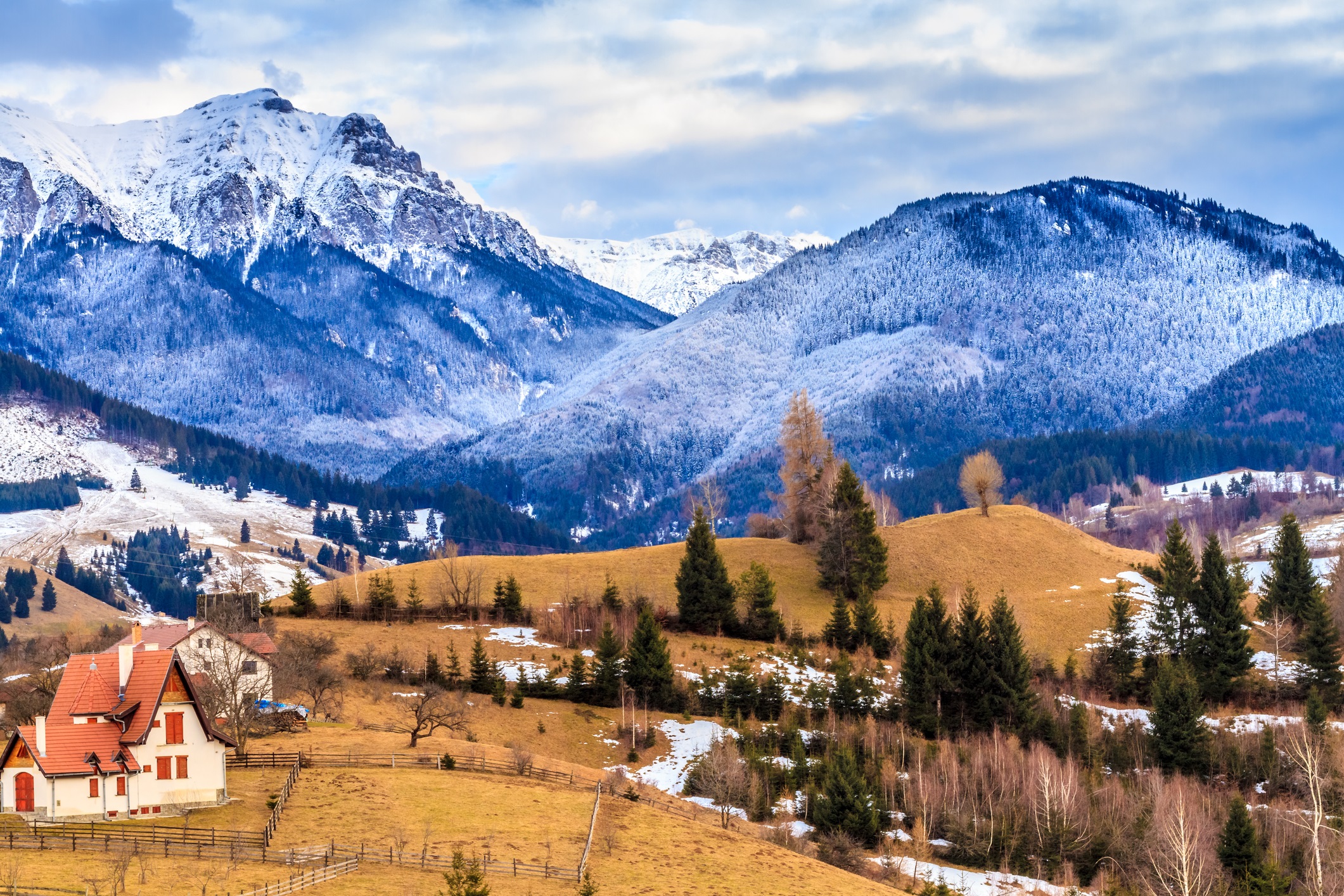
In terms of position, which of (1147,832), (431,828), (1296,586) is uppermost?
(1296,586)

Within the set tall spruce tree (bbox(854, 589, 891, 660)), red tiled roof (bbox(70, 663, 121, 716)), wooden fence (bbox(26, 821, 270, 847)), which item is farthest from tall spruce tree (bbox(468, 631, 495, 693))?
wooden fence (bbox(26, 821, 270, 847))

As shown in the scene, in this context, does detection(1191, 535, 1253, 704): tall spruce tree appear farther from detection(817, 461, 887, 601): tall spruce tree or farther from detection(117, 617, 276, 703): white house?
detection(117, 617, 276, 703): white house

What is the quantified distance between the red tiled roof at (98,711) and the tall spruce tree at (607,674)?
41305 mm

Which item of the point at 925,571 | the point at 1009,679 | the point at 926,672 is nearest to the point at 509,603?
the point at 926,672

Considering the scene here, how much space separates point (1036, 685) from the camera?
113375 millimetres

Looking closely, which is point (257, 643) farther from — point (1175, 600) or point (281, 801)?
point (1175, 600)

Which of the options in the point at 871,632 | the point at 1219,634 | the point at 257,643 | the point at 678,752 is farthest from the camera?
the point at 871,632

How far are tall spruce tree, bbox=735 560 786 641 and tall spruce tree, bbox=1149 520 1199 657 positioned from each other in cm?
3474

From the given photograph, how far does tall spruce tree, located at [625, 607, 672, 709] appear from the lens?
107875mm

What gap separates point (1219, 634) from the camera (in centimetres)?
11462

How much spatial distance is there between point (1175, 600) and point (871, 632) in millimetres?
28848

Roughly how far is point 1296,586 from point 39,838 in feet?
353

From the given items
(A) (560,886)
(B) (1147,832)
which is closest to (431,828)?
(A) (560,886)

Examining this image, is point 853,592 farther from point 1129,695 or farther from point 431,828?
point 431,828
